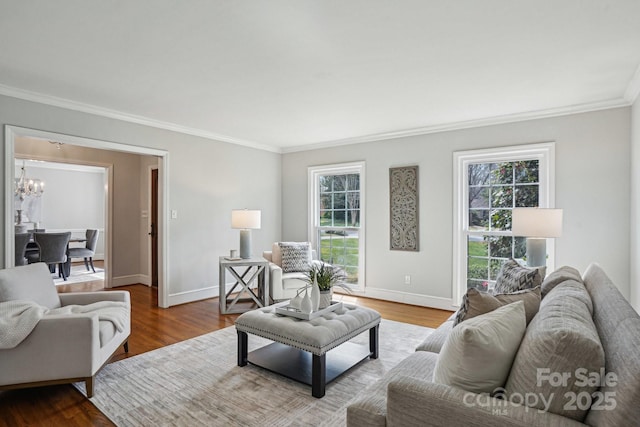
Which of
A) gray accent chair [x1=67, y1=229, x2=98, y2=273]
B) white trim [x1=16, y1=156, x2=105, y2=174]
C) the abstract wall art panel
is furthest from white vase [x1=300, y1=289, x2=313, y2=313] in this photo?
white trim [x1=16, y1=156, x2=105, y2=174]

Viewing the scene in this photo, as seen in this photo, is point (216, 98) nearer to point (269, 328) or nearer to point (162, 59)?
point (162, 59)

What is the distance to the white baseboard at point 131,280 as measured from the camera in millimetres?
5891

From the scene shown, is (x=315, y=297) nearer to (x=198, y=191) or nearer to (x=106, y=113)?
(x=198, y=191)

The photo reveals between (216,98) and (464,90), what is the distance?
7.93 feet

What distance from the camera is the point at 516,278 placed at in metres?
2.27

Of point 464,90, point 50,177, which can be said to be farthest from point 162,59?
point 50,177

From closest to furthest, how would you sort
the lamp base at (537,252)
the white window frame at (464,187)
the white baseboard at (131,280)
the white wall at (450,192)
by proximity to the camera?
the lamp base at (537,252)
the white wall at (450,192)
the white window frame at (464,187)
the white baseboard at (131,280)

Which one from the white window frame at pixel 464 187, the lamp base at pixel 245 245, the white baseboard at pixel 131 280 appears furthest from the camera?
the white baseboard at pixel 131 280

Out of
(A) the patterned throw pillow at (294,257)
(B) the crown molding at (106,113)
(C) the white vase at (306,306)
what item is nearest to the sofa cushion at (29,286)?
(B) the crown molding at (106,113)

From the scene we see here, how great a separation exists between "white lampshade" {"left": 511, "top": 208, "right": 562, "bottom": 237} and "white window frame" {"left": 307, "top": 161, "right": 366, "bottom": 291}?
7.71ft

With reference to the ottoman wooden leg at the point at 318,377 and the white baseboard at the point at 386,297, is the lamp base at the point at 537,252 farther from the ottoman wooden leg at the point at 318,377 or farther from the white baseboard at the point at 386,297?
the ottoman wooden leg at the point at 318,377

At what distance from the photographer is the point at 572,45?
241 cm

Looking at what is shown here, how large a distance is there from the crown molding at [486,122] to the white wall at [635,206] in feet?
0.87

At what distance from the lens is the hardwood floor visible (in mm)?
2148
